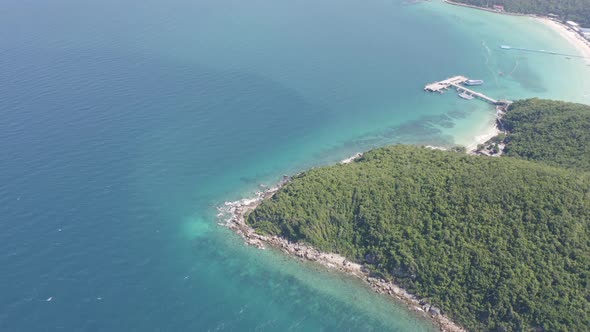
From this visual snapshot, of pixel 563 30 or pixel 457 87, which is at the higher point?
pixel 563 30

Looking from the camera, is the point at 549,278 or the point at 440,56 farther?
the point at 440,56

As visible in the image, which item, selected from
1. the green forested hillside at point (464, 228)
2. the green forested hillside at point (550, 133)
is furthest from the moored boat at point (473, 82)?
the green forested hillside at point (464, 228)

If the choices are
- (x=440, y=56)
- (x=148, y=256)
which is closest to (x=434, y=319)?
(x=148, y=256)

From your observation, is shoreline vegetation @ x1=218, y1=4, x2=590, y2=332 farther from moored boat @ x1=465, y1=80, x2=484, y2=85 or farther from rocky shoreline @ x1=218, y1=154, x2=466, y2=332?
moored boat @ x1=465, y1=80, x2=484, y2=85

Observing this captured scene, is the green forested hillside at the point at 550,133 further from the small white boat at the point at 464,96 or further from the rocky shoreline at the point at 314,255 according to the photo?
the rocky shoreline at the point at 314,255

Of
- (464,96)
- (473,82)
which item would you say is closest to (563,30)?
(473,82)

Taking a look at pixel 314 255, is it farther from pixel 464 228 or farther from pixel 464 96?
pixel 464 96

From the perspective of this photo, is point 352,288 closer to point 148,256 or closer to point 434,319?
point 434,319
